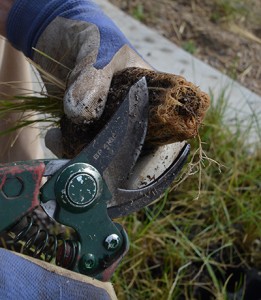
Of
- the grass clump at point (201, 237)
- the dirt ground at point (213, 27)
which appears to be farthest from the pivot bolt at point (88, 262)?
the dirt ground at point (213, 27)

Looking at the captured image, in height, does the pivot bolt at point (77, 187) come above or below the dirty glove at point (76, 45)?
below

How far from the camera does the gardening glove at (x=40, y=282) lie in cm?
127

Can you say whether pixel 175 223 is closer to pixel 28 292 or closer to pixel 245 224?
pixel 245 224

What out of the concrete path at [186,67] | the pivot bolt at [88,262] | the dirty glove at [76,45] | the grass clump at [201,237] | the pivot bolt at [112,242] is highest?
the dirty glove at [76,45]

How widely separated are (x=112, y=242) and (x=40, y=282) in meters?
0.19

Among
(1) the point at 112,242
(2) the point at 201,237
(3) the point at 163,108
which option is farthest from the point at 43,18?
(2) the point at 201,237

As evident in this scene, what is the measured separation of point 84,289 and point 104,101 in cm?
44

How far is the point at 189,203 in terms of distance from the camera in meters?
2.51

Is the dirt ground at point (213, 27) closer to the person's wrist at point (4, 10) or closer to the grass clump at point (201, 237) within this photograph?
the grass clump at point (201, 237)

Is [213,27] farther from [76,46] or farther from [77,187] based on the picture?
[77,187]

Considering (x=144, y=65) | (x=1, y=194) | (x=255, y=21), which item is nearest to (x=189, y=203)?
(x=144, y=65)

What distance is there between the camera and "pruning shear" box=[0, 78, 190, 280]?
138 cm

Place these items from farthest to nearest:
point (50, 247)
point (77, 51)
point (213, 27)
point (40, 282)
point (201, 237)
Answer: point (213, 27), point (201, 237), point (77, 51), point (50, 247), point (40, 282)

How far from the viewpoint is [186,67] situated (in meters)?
3.40
